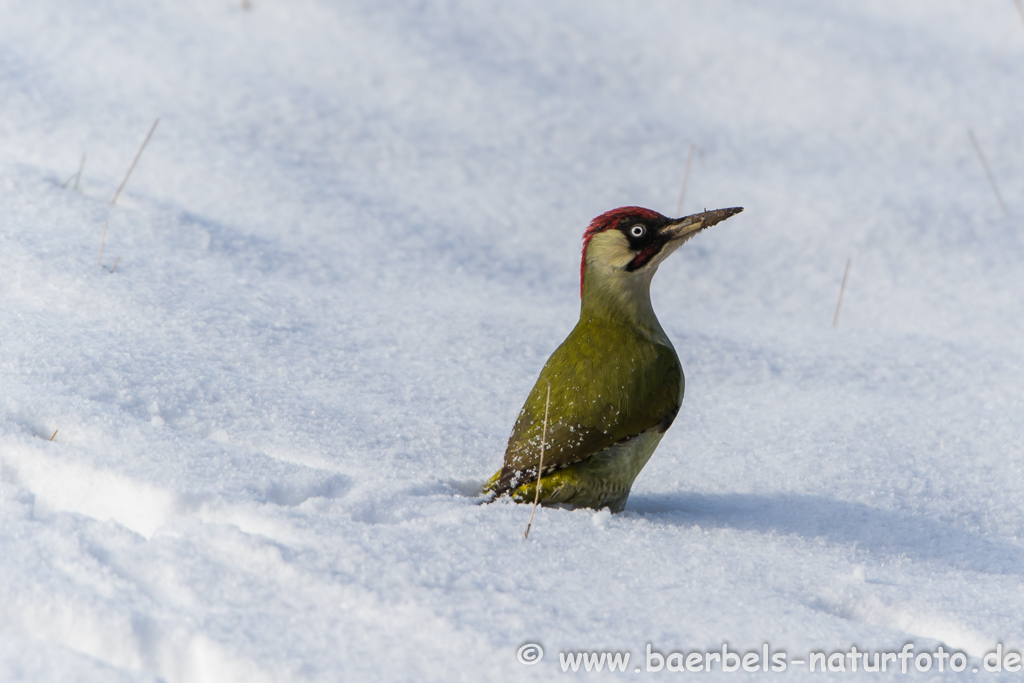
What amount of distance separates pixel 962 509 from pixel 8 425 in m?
2.73

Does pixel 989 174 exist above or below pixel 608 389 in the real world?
above

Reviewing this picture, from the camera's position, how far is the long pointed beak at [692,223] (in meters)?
2.68

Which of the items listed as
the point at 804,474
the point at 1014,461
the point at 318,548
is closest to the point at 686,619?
the point at 318,548

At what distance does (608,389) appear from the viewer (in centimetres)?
257

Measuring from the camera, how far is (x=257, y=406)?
112 inches

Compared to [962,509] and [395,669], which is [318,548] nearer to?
[395,669]
